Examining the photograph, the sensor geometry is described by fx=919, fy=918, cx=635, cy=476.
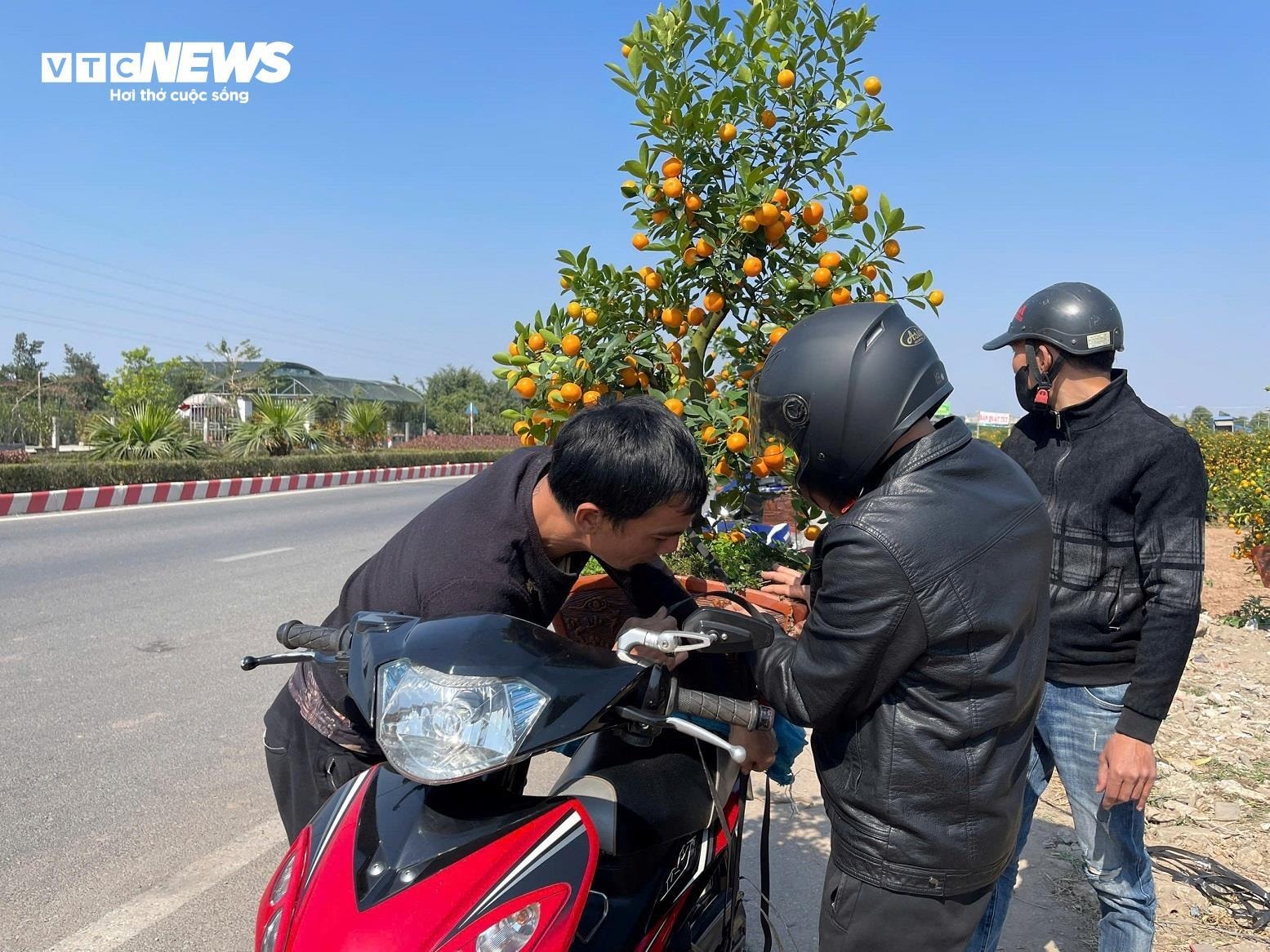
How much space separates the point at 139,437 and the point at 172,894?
16588 millimetres

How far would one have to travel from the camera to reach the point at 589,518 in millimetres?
1718

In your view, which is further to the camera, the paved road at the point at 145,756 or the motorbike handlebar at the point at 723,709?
the paved road at the point at 145,756

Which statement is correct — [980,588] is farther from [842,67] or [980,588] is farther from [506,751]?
[842,67]

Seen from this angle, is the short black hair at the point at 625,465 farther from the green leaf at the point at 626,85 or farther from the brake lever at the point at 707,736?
the green leaf at the point at 626,85

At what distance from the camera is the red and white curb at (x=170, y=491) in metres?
12.5

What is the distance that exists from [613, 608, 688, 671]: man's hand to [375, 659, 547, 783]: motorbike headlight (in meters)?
0.24

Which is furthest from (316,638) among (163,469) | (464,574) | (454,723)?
(163,469)

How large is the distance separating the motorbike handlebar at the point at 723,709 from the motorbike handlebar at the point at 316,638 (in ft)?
1.96

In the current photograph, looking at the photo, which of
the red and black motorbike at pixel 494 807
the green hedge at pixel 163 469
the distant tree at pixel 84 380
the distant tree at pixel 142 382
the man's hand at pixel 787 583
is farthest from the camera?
the distant tree at pixel 84 380

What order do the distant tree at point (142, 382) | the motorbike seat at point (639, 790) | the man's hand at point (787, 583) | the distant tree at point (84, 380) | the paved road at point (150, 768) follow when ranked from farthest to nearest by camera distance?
the distant tree at point (84, 380) < the distant tree at point (142, 382) < the paved road at point (150, 768) < the man's hand at point (787, 583) < the motorbike seat at point (639, 790)

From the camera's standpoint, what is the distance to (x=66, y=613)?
21.3 ft

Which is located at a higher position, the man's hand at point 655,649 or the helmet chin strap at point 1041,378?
the helmet chin strap at point 1041,378

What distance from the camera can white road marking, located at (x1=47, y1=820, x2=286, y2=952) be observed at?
2607 millimetres

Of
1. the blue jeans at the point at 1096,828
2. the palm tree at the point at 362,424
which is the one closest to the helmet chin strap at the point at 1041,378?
the blue jeans at the point at 1096,828
